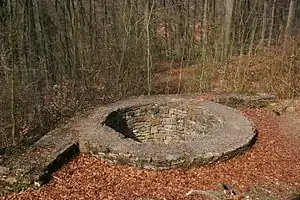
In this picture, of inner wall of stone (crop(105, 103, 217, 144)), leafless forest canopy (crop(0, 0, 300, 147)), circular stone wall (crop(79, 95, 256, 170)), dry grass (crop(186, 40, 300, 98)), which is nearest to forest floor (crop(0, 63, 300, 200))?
circular stone wall (crop(79, 95, 256, 170))

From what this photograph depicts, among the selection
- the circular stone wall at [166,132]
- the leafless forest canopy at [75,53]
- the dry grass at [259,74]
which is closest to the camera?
the circular stone wall at [166,132]

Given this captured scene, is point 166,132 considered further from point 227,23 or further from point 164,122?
point 227,23

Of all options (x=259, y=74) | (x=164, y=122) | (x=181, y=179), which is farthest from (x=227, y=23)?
(x=181, y=179)

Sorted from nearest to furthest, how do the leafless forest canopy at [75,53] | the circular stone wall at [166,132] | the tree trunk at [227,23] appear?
1. the circular stone wall at [166,132]
2. the leafless forest canopy at [75,53]
3. the tree trunk at [227,23]

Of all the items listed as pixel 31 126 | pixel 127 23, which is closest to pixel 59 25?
pixel 127 23

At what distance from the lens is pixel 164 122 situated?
25.2ft

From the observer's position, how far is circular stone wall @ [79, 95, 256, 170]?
5656 millimetres

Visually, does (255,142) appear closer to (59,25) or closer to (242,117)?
(242,117)

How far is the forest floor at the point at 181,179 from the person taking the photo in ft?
16.6

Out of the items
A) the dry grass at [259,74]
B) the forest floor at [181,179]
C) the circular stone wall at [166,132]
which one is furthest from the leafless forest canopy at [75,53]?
the forest floor at [181,179]

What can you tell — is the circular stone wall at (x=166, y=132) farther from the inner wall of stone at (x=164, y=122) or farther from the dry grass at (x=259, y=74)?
the dry grass at (x=259, y=74)

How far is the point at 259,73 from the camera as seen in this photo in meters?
10.0

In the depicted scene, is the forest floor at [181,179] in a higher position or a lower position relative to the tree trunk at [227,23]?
lower

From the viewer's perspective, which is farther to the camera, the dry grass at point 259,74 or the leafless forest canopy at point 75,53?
the dry grass at point 259,74
